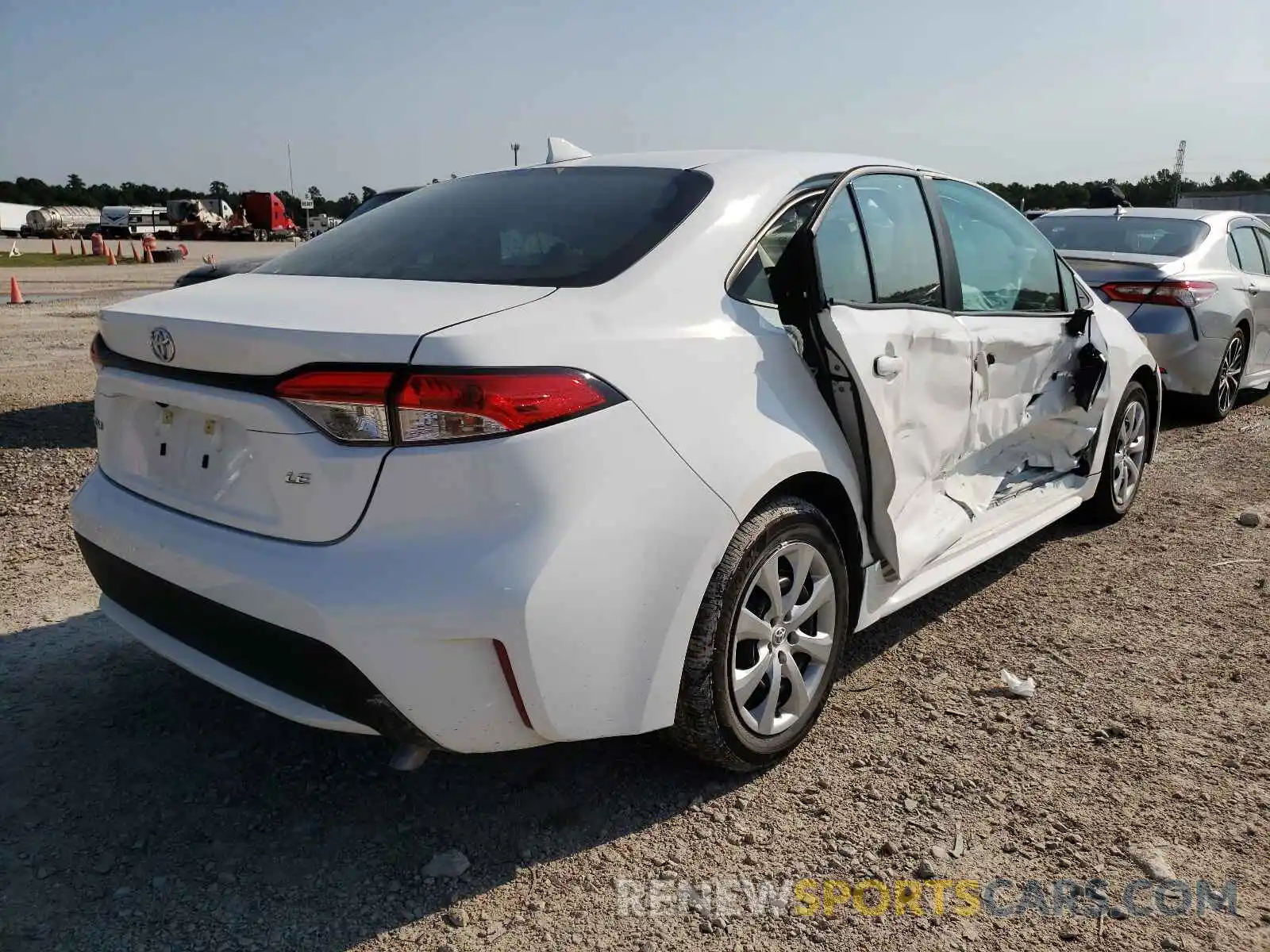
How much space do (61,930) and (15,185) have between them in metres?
114

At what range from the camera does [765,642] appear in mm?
2658

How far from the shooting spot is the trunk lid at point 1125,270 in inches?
271

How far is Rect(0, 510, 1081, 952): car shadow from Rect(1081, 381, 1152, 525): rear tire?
2.95 meters

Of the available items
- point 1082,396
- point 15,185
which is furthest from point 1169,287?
point 15,185

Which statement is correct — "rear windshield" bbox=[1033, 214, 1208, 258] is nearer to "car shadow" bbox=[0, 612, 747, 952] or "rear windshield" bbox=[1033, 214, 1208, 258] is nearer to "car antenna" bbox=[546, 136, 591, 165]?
"car antenna" bbox=[546, 136, 591, 165]

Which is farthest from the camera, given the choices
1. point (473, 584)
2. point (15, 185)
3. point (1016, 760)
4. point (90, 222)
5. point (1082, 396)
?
point (15, 185)

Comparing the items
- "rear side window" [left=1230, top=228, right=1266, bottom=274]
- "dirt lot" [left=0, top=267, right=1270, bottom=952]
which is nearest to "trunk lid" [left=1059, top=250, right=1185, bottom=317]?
"rear side window" [left=1230, top=228, right=1266, bottom=274]

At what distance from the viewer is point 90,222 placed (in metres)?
65.4

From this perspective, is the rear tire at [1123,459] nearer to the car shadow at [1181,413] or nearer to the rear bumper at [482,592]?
the car shadow at [1181,413]

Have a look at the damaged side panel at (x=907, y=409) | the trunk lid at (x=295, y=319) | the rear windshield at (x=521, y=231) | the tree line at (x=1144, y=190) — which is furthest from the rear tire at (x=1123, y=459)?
the tree line at (x=1144, y=190)

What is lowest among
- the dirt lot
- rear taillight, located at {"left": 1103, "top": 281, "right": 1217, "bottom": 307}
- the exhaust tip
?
the dirt lot

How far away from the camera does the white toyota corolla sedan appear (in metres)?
2.03

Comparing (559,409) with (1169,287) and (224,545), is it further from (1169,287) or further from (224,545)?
(1169,287)

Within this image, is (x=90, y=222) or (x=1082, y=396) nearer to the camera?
(x=1082, y=396)
